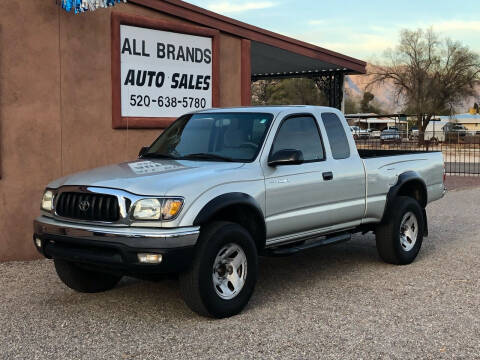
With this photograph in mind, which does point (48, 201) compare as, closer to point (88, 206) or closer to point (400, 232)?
point (88, 206)

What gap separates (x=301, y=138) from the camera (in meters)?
6.55

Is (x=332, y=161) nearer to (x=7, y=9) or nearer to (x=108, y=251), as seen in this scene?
(x=108, y=251)

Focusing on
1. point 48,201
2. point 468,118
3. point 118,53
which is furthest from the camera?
point 468,118

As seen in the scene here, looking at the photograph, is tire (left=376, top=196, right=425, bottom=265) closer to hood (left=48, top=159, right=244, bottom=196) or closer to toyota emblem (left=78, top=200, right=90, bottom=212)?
hood (left=48, top=159, right=244, bottom=196)

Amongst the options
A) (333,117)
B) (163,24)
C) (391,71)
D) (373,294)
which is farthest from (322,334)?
(391,71)

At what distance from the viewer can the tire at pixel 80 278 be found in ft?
20.1

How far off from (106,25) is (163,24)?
0.98m

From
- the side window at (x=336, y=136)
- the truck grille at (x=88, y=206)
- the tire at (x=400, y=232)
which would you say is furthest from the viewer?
the tire at (x=400, y=232)

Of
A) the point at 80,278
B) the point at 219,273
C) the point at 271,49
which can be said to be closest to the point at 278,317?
the point at 219,273

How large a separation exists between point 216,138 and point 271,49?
21.9 feet

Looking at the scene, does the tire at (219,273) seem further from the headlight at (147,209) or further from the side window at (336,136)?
the side window at (336,136)

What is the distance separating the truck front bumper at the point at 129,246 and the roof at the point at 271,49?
15.9 feet

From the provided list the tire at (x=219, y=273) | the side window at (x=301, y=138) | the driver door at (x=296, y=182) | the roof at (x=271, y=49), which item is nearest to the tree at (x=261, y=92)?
the roof at (x=271, y=49)

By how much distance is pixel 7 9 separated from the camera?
777 centimetres
